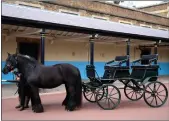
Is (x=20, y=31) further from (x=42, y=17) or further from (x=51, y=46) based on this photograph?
(x=51, y=46)

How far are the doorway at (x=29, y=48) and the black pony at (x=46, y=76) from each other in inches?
362

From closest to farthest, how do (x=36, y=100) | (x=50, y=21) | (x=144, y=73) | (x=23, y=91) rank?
1. (x=36, y=100)
2. (x=23, y=91)
3. (x=144, y=73)
4. (x=50, y=21)

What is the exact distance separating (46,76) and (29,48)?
10157mm

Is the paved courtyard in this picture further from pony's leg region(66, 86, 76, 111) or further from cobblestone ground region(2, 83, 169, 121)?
pony's leg region(66, 86, 76, 111)

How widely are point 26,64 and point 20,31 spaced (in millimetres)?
7518

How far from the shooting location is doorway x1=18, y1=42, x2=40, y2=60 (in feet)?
57.1

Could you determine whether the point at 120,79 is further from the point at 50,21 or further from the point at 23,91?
the point at 50,21

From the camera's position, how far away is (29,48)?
17.9m

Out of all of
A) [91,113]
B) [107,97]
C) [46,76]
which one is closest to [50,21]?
[46,76]

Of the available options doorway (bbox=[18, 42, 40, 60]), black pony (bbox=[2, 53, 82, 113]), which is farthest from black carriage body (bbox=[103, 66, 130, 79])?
doorway (bbox=[18, 42, 40, 60])

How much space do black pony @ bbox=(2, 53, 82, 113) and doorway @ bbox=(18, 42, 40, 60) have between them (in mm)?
9195

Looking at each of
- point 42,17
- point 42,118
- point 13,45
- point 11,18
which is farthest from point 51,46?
point 42,118

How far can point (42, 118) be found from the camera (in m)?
7.18

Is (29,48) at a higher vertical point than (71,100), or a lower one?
higher
